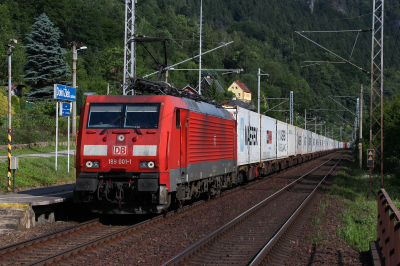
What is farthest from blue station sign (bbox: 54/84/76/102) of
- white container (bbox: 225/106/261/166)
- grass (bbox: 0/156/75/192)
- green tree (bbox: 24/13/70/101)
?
green tree (bbox: 24/13/70/101)

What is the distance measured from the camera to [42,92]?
51812 millimetres

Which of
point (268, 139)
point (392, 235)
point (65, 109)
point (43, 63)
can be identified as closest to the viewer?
point (392, 235)

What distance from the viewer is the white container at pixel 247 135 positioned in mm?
19023

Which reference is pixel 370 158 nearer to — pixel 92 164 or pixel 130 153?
pixel 130 153

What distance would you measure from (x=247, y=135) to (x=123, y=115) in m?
10.3

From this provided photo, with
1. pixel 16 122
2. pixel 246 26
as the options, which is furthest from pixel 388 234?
pixel 246 26

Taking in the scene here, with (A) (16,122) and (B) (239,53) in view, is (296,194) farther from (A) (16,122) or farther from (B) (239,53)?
(B) (239,53)

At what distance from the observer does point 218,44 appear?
120 meters

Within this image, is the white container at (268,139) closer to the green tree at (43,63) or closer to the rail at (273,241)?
the rail at (273,241)

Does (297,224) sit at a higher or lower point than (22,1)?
lower

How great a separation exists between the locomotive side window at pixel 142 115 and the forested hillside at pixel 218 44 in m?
12.4

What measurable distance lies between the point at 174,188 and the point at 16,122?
22498 millimetres

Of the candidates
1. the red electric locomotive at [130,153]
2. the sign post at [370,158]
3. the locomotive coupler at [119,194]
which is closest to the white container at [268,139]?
the sign post at [370,158]

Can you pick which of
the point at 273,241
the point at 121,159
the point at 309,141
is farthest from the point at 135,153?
the point at 309,141
